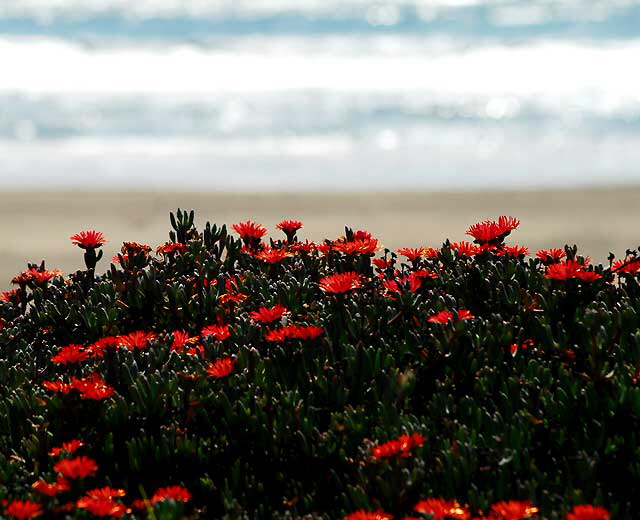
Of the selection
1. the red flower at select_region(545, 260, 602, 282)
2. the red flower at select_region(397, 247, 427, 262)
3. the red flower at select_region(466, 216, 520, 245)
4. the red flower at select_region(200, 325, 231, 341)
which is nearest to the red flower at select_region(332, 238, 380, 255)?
the red flower at select_region(397, 247, 427, 262)

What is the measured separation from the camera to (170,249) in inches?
251

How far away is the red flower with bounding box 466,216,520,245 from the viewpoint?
5.32 metres

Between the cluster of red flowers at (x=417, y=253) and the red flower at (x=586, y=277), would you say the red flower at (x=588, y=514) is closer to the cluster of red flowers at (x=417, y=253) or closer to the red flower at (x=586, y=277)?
the red flower at (x=586, y=277)

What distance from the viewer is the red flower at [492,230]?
5.32 metres

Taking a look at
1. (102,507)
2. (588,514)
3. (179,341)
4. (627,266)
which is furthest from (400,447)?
(627,266)

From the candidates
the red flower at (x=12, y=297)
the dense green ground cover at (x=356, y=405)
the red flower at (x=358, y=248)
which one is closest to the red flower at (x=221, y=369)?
the dense green ground cover at (x=356, y=405)

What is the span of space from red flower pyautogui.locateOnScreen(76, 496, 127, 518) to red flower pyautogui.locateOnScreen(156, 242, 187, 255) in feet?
10.7

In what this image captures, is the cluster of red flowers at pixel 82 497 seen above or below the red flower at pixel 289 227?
below

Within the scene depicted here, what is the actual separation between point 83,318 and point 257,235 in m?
1.56

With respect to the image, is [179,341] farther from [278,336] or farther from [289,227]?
[289,227]

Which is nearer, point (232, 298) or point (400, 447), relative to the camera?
point (400, 447)

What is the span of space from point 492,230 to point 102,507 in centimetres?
298

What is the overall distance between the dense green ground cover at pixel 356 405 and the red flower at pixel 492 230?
20cm

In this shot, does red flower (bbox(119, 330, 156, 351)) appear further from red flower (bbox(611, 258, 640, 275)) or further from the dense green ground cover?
red flower (bbox(611, 258, 640, 275))
